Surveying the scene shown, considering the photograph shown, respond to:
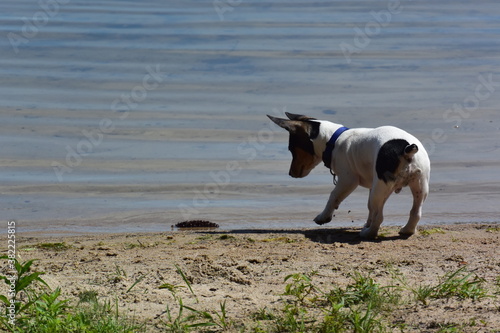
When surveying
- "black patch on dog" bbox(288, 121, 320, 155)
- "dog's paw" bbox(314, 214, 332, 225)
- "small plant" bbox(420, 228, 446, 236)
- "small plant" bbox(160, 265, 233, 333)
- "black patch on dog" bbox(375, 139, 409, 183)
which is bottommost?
"small plant" bbox(160, 265, 233, 333)

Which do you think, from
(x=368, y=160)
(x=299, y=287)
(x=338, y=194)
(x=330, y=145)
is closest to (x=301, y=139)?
(x=330, y=145)

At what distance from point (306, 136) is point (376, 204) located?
1.42 m

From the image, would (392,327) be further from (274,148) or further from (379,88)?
(379,88)

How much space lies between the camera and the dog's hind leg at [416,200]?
8719 millimetres

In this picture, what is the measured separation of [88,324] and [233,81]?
1145cm

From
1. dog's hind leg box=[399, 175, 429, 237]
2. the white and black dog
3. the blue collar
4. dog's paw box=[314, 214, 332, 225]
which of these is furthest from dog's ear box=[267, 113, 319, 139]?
dog's hind leg box=[399, 175, 429, 237]

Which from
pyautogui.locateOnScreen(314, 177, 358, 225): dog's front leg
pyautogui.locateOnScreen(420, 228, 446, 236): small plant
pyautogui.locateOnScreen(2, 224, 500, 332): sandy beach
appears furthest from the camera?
pyautogui.locateOnScreen(314, 177, 358, 225): dog's front leg

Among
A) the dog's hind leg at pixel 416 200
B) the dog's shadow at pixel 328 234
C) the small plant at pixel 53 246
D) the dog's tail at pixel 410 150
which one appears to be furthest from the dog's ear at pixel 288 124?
the small plant at pixel 53 246

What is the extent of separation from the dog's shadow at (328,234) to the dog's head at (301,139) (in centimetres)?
78

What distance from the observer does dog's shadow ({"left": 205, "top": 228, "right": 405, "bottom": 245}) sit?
896 centimetres

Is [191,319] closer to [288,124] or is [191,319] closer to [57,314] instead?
[57,314]

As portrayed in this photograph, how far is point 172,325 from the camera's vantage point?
19.0 feet

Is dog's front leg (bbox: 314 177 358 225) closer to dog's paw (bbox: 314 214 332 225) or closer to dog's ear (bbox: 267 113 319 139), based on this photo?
dog's paw (bbox: 314 214 332 225)

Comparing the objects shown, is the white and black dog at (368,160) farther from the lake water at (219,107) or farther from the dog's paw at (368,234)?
the lake water at (219,107)
